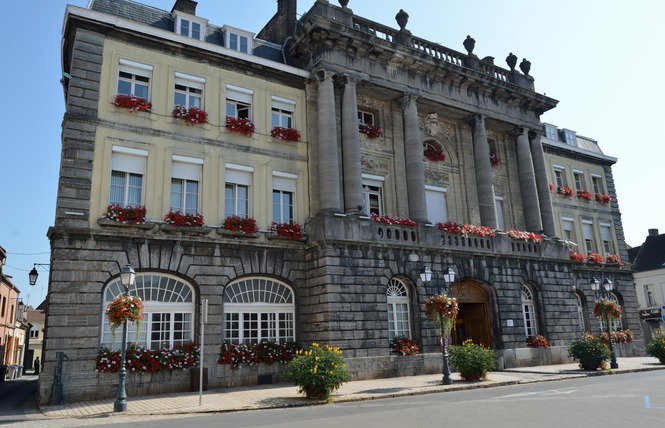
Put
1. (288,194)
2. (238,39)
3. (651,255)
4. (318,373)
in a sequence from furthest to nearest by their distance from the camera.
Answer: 1. (651,255)
2. (238,39)
3. (288,194)
4. (318,373)

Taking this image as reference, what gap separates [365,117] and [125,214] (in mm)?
11516

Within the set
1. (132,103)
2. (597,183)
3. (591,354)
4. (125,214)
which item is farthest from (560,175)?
(125,214)

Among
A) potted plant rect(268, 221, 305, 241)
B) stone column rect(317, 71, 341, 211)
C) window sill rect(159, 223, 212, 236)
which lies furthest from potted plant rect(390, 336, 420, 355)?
window sill rect(159, 223, 212, 236)

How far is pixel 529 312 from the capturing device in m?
24.1

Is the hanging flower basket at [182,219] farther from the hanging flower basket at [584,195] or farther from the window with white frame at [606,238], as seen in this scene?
the window with white frame at [606,238]

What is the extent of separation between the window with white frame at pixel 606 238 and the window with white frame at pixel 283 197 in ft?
71.3

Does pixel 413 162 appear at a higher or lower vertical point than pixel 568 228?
higher

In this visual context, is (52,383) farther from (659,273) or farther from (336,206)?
(659,273)

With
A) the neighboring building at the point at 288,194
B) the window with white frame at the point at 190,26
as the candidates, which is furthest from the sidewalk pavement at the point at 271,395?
the window with white frame at the point at 190,26

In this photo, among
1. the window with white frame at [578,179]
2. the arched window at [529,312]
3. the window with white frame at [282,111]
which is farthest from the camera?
the window with white frame at [578,179]

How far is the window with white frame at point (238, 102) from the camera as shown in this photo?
19.7m

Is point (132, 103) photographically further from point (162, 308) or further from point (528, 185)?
point (528, 185)

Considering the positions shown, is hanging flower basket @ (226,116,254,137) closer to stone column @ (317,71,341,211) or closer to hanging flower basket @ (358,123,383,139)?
stone column @ (317,71,341,211)

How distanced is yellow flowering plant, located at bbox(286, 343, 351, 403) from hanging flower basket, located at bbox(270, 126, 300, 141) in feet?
30.9
